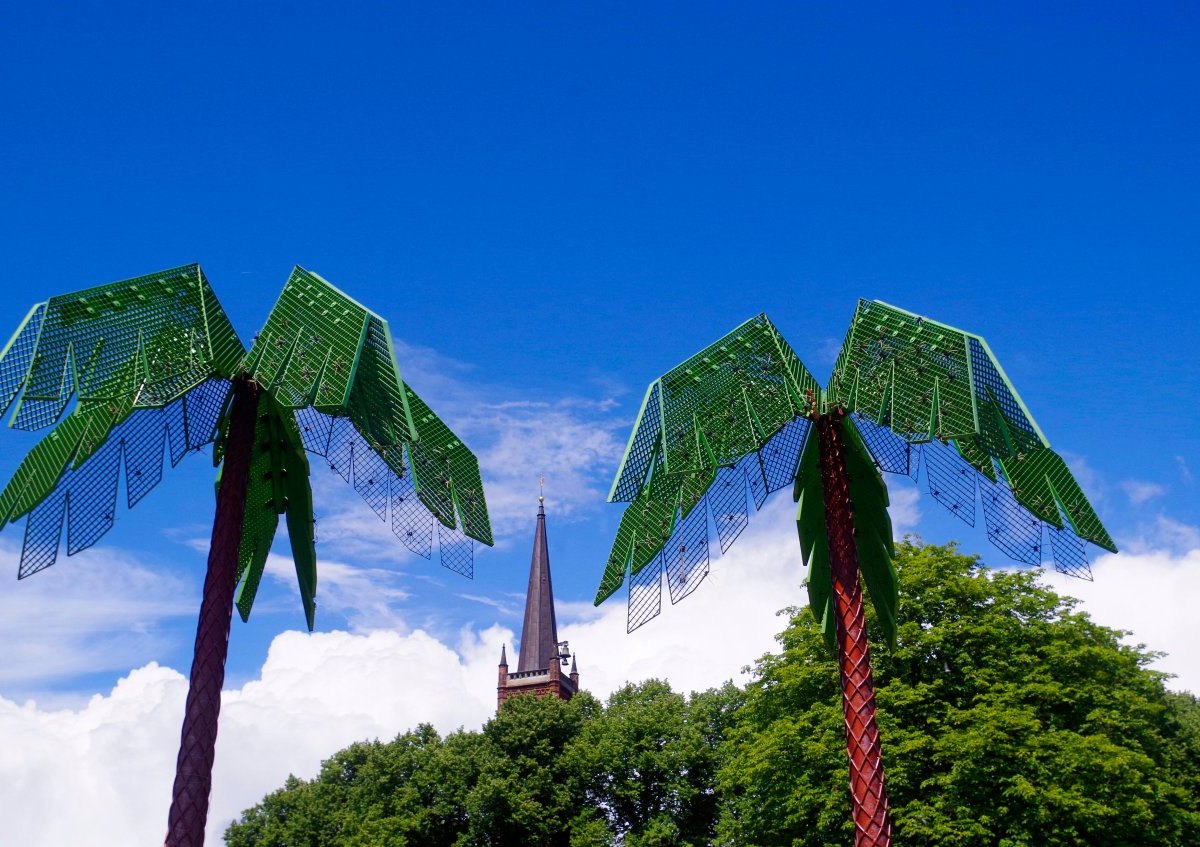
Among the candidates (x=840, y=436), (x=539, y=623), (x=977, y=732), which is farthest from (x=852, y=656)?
(x=539, y=623)

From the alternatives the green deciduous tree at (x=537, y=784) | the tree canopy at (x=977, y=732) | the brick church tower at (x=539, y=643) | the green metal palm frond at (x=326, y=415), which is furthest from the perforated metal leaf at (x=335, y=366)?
the brick church tower at (x=539, y=643)

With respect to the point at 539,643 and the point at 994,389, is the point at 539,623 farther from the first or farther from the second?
the point at 994,389

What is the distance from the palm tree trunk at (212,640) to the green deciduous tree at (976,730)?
18557 millimetres

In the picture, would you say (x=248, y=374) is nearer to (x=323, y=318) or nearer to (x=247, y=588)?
(x=323, y=318)

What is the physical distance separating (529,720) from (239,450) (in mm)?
42837

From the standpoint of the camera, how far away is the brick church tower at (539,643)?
278 ft

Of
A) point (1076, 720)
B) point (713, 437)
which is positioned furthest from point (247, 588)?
point (1076, 720)

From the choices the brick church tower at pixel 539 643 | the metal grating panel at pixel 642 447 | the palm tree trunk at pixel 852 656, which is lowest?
the palm tree trunk at pixel 852 656

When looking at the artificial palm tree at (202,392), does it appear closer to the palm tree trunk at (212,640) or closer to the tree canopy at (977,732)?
the palm tree trunk at (212,640)

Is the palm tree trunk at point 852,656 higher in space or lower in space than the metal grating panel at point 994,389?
lower

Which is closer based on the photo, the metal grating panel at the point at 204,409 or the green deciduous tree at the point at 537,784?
the metal grating panel at the point at 204,409

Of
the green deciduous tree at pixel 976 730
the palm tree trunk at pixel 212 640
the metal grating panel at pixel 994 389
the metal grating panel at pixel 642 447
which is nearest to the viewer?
the palm tree trunk at pixel 212 640

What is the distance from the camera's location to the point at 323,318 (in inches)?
385

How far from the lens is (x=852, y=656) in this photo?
979cm
